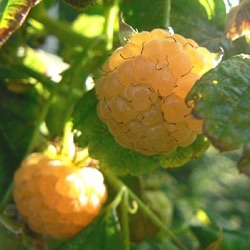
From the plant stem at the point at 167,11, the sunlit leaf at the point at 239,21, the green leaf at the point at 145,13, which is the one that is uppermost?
the sunlit leaf at the point at 239,21

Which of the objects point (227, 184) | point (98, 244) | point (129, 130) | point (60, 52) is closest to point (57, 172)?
point (98, 244)

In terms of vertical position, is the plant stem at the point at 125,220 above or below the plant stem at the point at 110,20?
below

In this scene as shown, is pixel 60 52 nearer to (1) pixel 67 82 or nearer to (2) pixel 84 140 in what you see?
(1) pixel 67 82

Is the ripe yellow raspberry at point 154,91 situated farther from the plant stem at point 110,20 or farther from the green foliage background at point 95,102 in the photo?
the plant stem at point 110,20

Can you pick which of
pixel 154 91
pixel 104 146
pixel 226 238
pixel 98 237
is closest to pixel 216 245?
pixel 226 238

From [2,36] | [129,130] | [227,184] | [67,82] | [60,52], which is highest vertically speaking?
[2,36]

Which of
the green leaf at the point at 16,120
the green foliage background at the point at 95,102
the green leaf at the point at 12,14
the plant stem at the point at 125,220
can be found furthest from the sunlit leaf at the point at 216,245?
the green leaf at the point at 12,14

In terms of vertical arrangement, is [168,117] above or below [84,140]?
above

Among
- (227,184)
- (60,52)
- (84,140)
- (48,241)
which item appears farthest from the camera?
(227,184)
